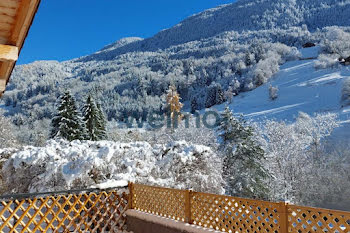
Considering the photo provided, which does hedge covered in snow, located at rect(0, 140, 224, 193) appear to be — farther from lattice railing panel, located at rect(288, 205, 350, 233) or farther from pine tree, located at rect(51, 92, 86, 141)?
pine tree, located at rect(51, 92, 86, 141)

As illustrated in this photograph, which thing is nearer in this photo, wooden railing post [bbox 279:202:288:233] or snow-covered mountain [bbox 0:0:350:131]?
wooden railing post [bbox 279:202:288:233]

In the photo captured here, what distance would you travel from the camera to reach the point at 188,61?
89.6 meters

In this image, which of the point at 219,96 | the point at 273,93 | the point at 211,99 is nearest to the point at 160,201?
the point at 273,93

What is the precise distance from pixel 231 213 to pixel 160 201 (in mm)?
1603

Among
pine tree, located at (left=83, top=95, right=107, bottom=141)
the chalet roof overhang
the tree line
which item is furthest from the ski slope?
the chalet roof overhang

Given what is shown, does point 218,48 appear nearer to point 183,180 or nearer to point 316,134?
point 316,134

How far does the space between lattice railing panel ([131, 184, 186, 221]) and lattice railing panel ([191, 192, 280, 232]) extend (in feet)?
1.09

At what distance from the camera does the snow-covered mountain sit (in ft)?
143

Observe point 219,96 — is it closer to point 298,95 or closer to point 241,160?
point 298,95

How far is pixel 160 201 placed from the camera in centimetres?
561

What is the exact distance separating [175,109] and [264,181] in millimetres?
20618

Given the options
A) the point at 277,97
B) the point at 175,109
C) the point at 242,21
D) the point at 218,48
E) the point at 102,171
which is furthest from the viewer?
the point at 242,21

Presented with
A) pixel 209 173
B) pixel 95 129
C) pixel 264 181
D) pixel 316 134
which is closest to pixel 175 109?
pixel 95 129

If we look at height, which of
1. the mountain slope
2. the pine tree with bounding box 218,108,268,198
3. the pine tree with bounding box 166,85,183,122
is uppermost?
the mountain slope
